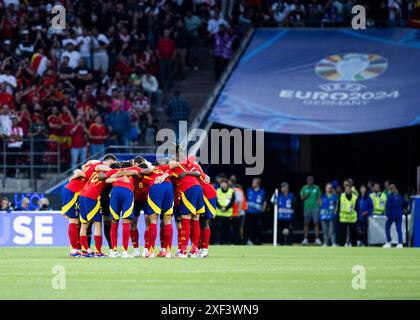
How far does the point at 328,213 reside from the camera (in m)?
36.5

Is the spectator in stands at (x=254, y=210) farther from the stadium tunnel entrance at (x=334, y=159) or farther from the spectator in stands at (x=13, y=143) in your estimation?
the spectator in stands at (x=13, y=143)

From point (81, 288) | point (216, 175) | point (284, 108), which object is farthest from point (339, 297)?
point (216, 175)

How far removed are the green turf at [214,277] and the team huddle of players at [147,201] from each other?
74 cm

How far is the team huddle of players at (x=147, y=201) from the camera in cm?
2478

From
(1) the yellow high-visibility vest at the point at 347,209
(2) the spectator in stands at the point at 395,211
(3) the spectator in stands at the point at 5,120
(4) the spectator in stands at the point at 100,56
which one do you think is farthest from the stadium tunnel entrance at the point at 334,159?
(3) the spectator in stands at the point at 5,120

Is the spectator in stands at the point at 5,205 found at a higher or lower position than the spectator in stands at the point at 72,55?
lower

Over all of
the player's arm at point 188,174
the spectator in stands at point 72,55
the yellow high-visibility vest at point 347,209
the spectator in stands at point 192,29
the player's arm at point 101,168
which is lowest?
the yellow high-visibility vest at point 347,209

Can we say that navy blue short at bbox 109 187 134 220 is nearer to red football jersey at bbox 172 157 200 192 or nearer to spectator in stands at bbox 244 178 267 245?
red football jersey at bbox 172 157 200 192

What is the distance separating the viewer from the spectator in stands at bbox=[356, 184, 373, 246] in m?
36.7

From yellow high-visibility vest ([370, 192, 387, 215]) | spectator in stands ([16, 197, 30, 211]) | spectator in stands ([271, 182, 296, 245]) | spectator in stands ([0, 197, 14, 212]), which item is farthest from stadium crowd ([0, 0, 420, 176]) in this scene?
yellow high-visibility vest ([370, 192, 387, 215])

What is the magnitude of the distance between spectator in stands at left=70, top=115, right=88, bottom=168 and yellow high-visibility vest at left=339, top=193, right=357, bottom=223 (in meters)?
7.70

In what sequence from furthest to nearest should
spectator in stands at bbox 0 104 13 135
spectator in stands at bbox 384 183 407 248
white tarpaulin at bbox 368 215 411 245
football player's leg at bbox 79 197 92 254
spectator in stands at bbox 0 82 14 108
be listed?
1. spectator in stands at bbox 0 82 14 108
2. white tarpaulin at bbox 368 215 411 245
3. spectator in stands at bbox 0 104 13 135
4. spectator in stands at bbox 384 183 407 248
5. football player's leg at bbox 79 197 92 254

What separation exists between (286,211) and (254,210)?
0.97 m

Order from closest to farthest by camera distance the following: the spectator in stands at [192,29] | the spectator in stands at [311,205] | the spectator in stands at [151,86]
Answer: the spectator in stands at [311,205], the spectator in stands at [151,86], the spectator in stands at [192,29]
